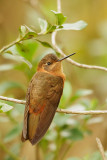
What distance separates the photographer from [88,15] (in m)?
6.66

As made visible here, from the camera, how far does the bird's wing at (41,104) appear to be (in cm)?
243

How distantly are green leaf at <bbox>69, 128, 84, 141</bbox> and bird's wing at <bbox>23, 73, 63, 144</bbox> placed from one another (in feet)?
1.19

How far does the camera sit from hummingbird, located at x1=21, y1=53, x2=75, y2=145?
2412mm

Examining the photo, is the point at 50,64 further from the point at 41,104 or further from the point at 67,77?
the point at 67,77

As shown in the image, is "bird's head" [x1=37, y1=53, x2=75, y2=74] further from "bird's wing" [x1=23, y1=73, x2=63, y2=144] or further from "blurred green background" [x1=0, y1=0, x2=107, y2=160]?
"bird's wing" [x1=23, y1=73, x2=63, y2=144]

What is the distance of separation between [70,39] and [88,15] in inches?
24.8

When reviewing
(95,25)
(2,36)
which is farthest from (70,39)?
(2,36)

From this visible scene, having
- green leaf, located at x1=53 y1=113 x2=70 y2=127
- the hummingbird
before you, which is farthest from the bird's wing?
green leaf, located at x1=53 y1=113 x2=70 y2=127

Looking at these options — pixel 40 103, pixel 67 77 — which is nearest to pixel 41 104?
pixel 40 103

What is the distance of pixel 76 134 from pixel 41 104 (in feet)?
1.58

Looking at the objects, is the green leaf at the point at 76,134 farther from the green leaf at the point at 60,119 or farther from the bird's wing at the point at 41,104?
the bird's wing at the point at 41,104

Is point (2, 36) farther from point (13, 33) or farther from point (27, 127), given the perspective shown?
point (27, 127)

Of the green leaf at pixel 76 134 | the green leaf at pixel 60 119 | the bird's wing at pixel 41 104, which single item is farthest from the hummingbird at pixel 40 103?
the green leaf at pixel 76 134

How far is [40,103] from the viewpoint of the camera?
261cm
